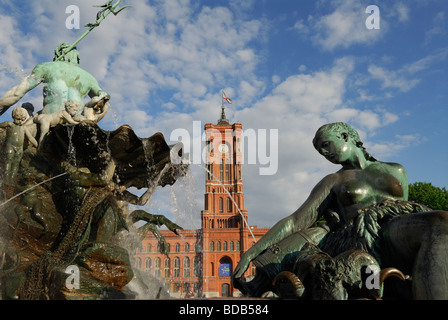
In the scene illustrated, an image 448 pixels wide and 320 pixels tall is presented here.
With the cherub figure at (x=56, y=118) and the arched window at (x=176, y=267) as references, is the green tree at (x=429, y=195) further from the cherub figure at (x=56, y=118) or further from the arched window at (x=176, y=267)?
the arched window at (x=176, y=267)

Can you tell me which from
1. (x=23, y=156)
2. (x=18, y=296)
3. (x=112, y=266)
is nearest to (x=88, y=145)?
(x=23, y=156)

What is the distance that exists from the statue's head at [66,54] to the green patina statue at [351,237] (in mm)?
6041

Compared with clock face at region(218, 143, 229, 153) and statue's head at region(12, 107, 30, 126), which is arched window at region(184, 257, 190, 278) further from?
statue's head at region(12, 107, 30, 126)

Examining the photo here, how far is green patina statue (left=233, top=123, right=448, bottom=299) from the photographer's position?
6.25 ft

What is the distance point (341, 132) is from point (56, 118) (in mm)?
4816

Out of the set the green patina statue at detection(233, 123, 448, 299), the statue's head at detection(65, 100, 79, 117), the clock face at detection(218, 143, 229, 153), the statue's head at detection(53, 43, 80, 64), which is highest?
the clock face at detection(218, 143, 229, 153)

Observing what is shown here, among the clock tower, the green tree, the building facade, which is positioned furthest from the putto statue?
the clock tower

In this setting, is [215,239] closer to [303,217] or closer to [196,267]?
[196,267]

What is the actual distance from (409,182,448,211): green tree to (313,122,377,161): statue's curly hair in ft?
92.7

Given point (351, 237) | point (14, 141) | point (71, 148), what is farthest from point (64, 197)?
point (351, 237)

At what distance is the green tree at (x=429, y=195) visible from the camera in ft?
91.6

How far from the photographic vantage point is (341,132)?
276cm

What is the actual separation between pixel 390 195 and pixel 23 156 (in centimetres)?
513

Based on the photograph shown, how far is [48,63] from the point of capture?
6758 millimetres
